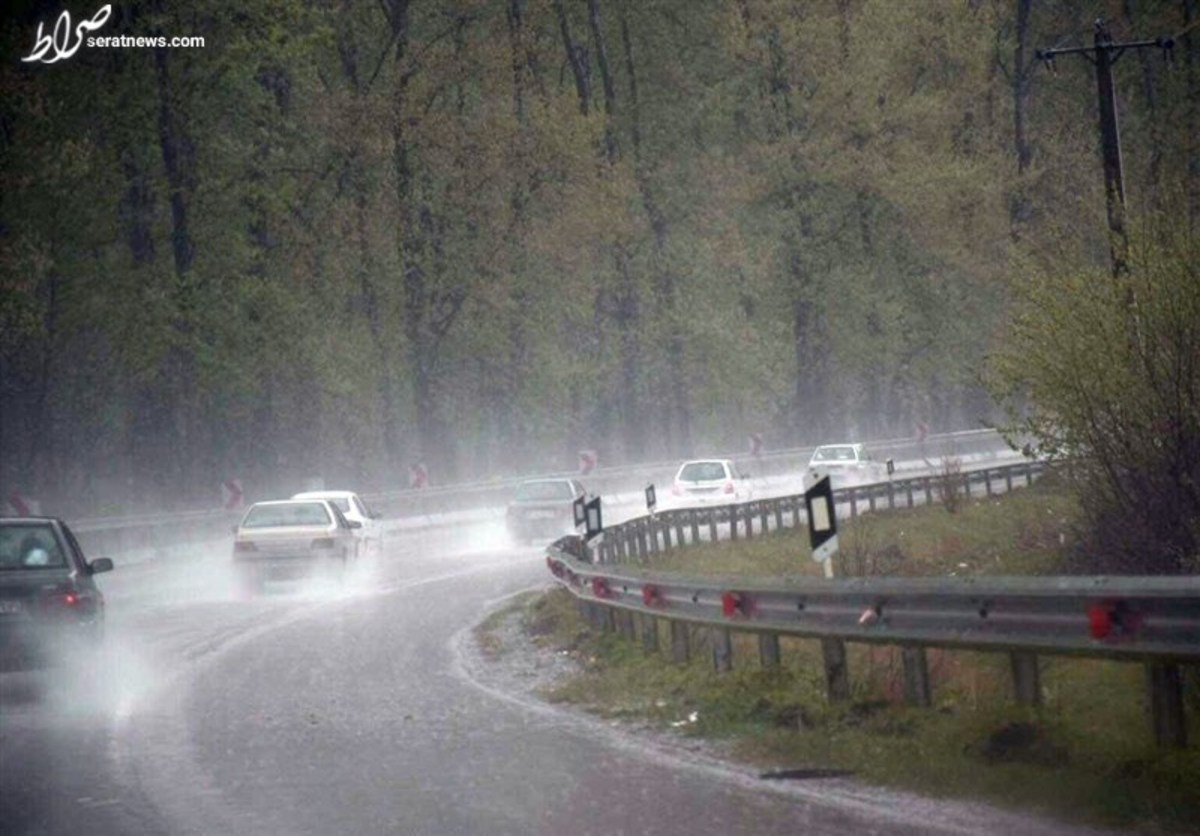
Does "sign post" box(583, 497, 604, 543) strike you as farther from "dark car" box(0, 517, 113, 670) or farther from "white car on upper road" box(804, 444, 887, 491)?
"white car on upper road" box(804, 444, 887, 491)

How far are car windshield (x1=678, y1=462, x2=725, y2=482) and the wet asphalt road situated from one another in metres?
30.7

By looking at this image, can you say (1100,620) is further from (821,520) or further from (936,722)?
(821,520)

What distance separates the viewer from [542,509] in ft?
155

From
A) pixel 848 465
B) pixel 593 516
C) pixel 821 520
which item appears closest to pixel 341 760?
pixel 821 520

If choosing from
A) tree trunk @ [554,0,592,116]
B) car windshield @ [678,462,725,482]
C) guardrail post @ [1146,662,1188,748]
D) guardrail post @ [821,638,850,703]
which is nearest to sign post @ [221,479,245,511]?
car windshield @ [678,462,725,482]

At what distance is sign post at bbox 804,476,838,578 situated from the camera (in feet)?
57.6

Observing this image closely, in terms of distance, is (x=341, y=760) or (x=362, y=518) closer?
(x=341, y=760)

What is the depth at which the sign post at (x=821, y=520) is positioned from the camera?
57.6ft

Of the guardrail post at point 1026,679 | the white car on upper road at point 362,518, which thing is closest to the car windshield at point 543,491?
the white car on upper road at point 362,518

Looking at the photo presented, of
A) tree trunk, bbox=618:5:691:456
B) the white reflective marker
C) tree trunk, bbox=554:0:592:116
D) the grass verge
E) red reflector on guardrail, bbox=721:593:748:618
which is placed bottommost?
the grass verge

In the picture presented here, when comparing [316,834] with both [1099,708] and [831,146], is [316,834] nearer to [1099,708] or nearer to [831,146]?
[1099,708]

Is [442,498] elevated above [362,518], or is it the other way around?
[362,518]

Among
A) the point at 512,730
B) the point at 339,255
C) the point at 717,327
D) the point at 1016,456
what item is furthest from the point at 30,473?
the point at 512,730

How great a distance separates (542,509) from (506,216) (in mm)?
18890
